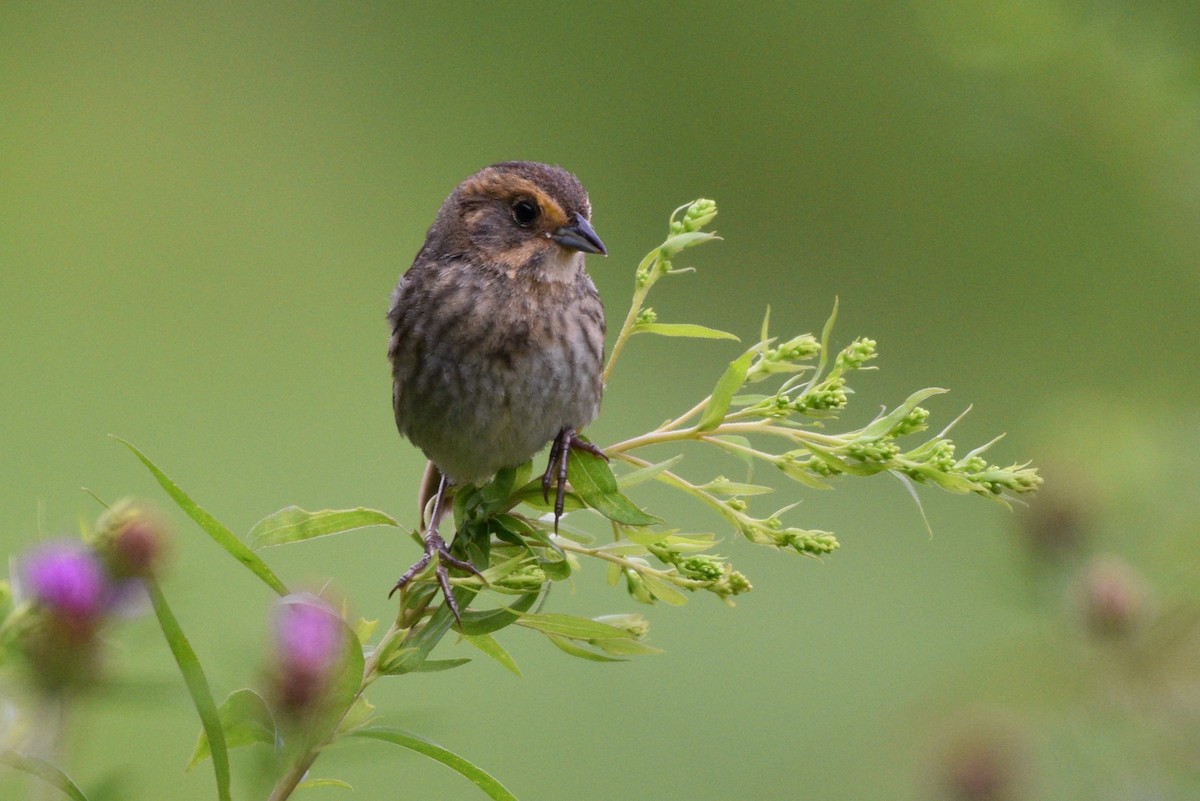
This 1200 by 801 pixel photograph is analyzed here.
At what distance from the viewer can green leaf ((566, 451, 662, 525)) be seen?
1.08 m

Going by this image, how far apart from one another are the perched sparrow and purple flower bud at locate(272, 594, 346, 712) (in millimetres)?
827

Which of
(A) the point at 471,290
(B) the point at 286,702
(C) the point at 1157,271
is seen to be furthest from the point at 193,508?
(C) the point at 1157,271

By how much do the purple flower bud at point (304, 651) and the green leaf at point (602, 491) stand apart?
31 centimetres

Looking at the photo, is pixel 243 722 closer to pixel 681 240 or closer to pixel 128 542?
pixel 128 542

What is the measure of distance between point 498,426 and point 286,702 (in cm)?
92

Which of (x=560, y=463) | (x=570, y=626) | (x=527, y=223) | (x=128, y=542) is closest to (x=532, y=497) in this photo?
(x=560, y=463)

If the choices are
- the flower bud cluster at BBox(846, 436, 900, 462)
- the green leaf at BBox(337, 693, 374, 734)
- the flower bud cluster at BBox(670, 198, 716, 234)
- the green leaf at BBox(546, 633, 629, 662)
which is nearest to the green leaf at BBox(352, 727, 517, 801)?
the green leaf at BBox(337, 693, 374, 734)

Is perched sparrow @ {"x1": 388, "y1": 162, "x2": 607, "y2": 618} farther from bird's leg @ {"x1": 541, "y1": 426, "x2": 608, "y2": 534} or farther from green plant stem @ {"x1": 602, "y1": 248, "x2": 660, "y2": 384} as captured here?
green plant stem @ {"x1": 602, "y1": 248, "x2": 660, "y2": 384}

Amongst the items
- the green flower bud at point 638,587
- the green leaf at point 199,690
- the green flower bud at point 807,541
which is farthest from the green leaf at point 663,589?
the green leaf at point 199,690

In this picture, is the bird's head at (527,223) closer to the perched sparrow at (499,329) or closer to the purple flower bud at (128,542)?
the perched sparrow at (499,329)

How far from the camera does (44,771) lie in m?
0.67

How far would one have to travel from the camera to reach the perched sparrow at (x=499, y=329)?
5.57ft

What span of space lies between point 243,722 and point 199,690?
119 mm

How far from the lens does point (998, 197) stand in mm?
7172
